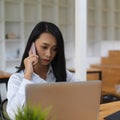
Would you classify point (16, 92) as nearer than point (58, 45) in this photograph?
Yes

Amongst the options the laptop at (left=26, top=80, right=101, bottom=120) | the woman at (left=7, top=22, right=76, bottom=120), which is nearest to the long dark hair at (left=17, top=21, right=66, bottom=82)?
the woman at (left=7, top=22, right=76, bottom=120)

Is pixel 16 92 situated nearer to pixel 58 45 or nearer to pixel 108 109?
pixel 58 45

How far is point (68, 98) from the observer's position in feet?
3.70

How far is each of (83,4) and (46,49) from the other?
152cm

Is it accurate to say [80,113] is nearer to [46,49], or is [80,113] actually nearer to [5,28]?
[46,49]

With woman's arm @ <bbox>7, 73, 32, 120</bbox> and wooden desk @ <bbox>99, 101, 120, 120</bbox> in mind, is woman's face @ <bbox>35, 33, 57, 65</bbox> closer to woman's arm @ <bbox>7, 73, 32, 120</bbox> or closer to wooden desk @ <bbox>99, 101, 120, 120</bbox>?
woman's arm @ <bbox>7, 73, 32, 120</bbox>

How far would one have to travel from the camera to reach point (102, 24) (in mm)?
7848

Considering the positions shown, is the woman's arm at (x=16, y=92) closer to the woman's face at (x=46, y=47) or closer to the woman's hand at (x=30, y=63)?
the woman's hand at (x=30, y=63)

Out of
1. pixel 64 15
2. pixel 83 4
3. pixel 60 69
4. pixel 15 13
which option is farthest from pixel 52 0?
pixel 60 69

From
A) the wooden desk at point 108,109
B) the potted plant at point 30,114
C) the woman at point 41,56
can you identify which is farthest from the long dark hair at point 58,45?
the potted plant at point 30,114

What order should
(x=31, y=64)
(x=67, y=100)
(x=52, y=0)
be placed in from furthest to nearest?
(x=52, y=0) < (x=31, y=64) < (x=67, y=100)

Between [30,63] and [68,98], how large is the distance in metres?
0.54

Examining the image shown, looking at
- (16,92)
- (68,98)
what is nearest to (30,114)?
(68,98)

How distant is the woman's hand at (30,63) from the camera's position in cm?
156
